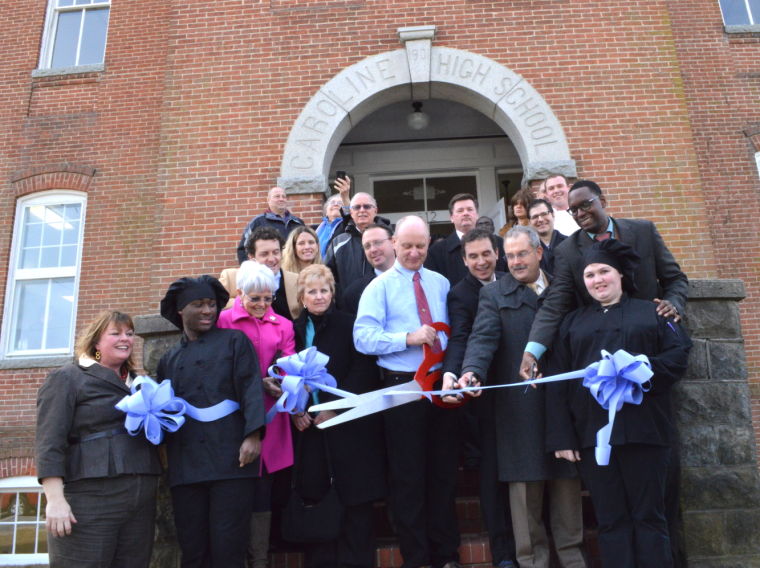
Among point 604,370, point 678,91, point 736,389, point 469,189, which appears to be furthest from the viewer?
point 469,189

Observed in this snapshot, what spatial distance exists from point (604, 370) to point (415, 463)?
1.23 meters

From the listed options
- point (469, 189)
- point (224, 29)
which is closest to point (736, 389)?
point (469, 189)

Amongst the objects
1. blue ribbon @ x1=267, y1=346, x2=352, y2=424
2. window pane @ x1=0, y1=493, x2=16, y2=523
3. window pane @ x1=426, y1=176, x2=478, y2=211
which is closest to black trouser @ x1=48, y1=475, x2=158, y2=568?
blue ribbon @ x1=267, y1=346, x2=352, y2=424

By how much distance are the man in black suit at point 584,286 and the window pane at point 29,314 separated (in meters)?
8.38

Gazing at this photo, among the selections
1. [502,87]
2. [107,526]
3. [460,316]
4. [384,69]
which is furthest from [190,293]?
[502,87]

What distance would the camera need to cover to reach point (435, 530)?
384 centimetres

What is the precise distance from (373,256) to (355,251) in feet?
2.20

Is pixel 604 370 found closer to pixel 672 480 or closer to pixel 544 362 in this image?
pixel 544 362

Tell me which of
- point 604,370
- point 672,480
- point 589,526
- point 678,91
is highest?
point 678,91

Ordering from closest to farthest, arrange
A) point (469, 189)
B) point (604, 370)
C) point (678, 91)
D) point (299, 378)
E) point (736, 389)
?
point (604, 370) < point (299, 378) < point (736, 389) < point (678, 91) < point (469, 189)

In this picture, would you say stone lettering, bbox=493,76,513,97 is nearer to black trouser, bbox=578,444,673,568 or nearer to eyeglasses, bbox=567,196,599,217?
eyeglasses, bbox=567,196,599,217

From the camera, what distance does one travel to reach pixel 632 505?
333cm

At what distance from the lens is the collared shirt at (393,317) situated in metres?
3.87

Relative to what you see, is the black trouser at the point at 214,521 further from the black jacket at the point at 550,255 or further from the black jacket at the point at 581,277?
the black jacket at the point at 550,255
